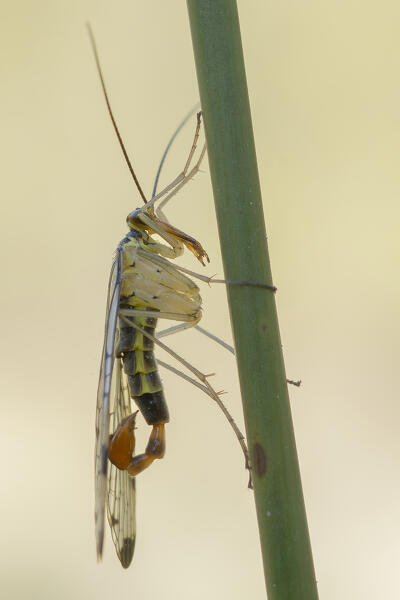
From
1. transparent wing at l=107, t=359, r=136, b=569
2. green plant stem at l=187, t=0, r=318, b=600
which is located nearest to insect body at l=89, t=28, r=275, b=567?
transparent wing at l=107, t=359, r=136, b=569

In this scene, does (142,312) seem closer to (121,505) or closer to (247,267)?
(121,505)

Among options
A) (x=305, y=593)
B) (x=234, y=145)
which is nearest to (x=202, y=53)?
(x=234, y=145)

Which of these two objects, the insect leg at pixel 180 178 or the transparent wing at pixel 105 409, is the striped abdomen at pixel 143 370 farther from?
the insect leg at pixel 180 178

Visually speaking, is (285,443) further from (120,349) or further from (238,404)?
(238,404)

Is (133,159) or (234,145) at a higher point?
(133,159)

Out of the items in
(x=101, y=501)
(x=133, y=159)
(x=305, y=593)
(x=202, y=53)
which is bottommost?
(x=305, y=593)

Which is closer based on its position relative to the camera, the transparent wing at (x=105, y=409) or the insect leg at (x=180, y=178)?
the transparent wing at (x=105, y=409)

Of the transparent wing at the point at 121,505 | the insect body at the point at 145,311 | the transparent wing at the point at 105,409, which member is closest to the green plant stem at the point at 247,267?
the transparent wing at the point at 105,409
